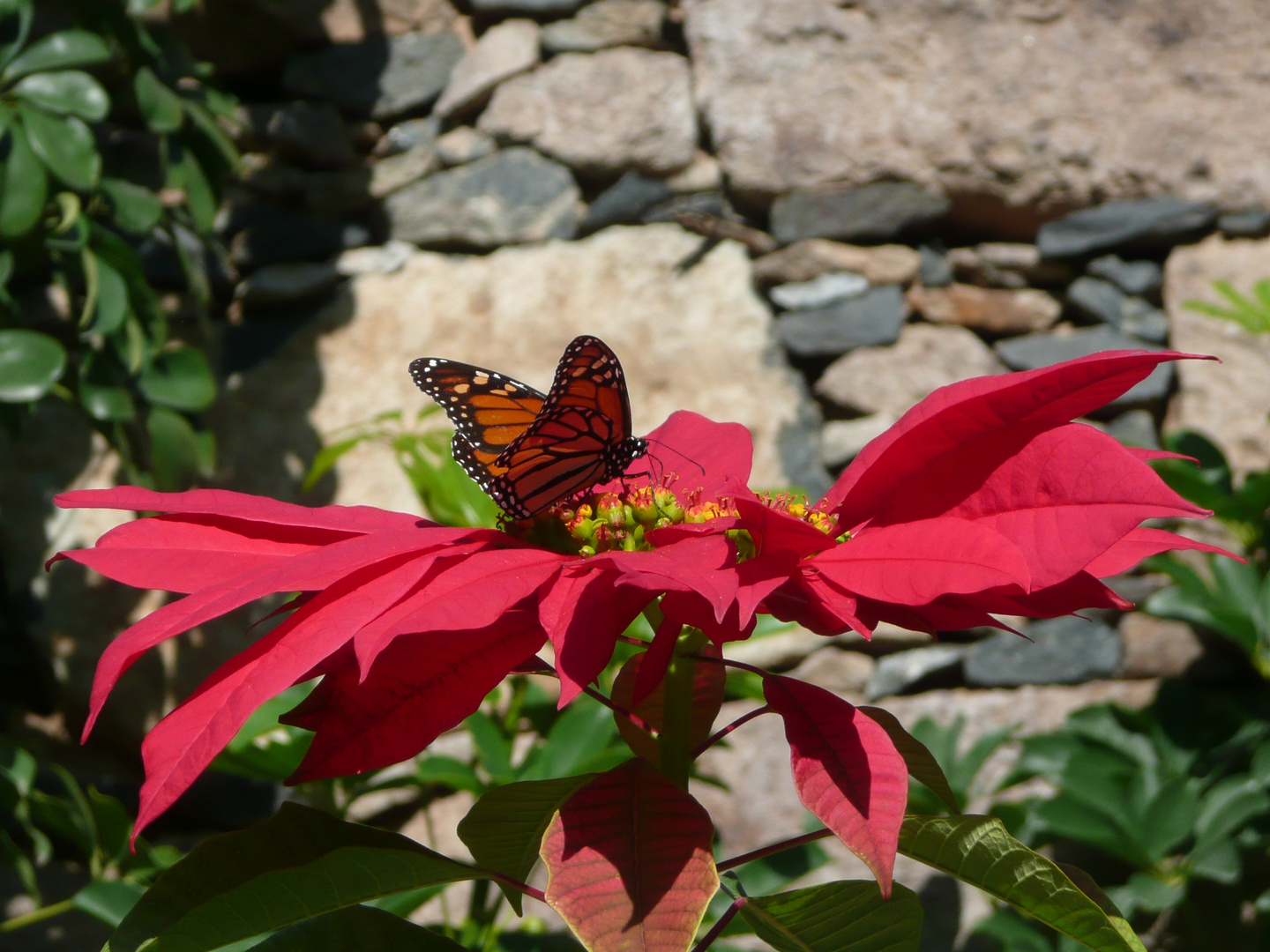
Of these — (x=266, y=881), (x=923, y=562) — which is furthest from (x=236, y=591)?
(x=923, y=562)

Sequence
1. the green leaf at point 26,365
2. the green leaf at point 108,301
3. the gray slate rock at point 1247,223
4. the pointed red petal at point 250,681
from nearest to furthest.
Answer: the pointed red petal at point 250,681
the green leaf at point 26,365
the green leaf at point 108,301
the gray slate rock at point 1247,223

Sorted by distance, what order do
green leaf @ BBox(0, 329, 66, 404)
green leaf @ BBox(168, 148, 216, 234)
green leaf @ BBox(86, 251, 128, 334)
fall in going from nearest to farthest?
green leaf @ BBox(0, 329, 66, 404), green leaf @ BBox(86, 251, 128, 334), green leaf @ BBox(168, 148, 216, 234)

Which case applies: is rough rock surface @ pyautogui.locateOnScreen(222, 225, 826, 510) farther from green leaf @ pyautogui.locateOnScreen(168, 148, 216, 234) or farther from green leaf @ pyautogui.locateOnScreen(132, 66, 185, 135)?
green leaf @ pyautogui.locateOnScreen(132, 66, 185, 135)

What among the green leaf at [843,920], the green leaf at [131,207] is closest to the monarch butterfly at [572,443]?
the green leaf at [843,920]

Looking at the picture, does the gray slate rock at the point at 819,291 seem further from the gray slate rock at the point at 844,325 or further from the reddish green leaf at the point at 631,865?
the reddish green leaf at the point at 631,865

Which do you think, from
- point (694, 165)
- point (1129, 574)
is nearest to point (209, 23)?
point (694, 165)

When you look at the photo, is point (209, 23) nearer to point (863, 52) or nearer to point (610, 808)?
point (863, 52)

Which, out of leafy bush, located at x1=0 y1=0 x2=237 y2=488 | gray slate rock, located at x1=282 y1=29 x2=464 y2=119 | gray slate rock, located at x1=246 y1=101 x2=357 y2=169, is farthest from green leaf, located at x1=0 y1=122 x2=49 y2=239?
gray slate rock, located at x1=282 y1=29 x2=464 y2=119

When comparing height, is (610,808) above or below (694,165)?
above
